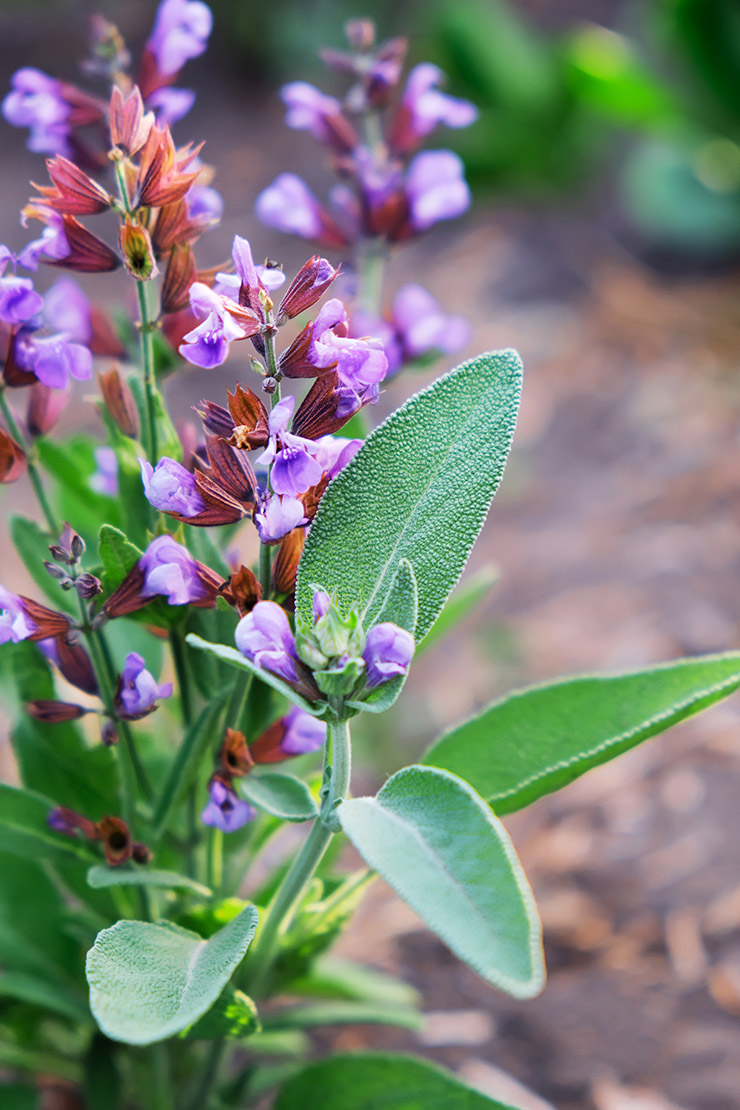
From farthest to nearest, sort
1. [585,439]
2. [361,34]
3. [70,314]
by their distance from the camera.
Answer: [585,439] → [361,34] → [70,314]

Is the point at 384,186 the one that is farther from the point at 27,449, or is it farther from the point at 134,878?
the point at 134,878

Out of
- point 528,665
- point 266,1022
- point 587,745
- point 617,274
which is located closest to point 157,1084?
point 266,1022

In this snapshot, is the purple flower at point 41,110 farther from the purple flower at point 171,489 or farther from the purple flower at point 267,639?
the purple flower at point 267,639

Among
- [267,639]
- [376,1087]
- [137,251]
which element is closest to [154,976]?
[267,639]

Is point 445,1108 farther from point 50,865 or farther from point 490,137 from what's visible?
point 490,137

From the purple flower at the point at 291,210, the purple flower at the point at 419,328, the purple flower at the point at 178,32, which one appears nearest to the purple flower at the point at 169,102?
the purple flower at the point at 178,32
